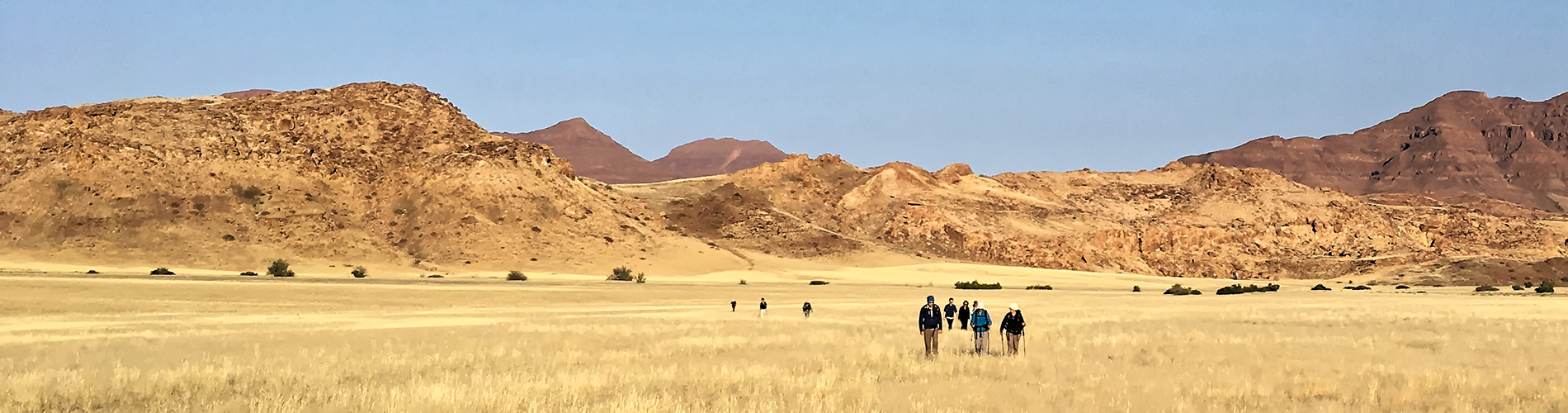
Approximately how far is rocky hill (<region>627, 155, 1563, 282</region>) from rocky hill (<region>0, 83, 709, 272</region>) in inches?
677

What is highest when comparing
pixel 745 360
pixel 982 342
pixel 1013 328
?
pixel 1013 328

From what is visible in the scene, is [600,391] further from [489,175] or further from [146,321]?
[489,175]

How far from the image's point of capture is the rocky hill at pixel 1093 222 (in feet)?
360

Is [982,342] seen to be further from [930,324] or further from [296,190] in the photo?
[296,190]

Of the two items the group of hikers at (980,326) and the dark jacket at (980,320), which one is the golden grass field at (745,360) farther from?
the dark jacket at (980,320)

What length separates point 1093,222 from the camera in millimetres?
121750

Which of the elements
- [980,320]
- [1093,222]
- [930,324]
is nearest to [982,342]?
[980,320]

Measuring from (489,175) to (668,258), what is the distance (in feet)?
51.3

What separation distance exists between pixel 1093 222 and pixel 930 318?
104 m

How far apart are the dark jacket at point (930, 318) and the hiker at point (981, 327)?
67 centimetres

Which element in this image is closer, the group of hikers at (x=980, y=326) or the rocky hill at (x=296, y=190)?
the group of hikers at (x=980, y=326)

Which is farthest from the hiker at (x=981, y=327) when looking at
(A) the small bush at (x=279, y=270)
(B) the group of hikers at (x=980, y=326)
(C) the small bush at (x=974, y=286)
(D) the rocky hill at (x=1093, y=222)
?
(D) the rocky hill at (x=1093, y=222)

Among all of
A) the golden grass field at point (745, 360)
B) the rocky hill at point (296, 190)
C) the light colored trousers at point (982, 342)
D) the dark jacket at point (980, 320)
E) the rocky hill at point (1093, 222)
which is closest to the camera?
the golden grass field at point (745, 360)

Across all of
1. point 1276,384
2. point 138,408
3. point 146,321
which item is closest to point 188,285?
point 146,321
